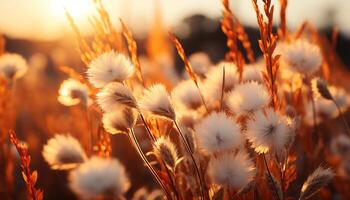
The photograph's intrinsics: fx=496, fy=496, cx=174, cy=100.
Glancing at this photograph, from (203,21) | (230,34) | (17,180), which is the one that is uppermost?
(230,34)

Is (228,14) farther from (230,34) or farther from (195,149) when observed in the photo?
(195,149)

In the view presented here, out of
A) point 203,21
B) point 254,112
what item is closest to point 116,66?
point 254,112

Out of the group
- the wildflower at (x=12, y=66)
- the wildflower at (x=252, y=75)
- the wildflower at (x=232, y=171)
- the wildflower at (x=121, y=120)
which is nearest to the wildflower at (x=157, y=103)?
the wildflower at (x=121, y=120)

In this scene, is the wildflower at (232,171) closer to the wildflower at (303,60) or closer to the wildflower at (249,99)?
the wildflower at (249,99)

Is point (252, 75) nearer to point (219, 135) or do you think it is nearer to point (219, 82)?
point (219, 82)

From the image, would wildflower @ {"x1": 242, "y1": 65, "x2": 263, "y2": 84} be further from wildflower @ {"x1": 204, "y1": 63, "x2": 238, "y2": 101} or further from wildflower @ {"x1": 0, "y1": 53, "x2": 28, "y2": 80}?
wildflower @ {"x1": 0, "y1": 53, "x2": 28, "y2": 80}
